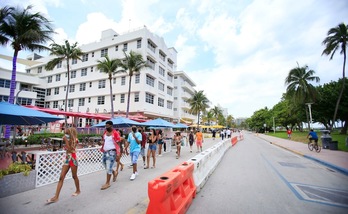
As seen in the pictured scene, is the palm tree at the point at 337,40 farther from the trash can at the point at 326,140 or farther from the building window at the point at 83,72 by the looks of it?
the building window at the point at 83,72

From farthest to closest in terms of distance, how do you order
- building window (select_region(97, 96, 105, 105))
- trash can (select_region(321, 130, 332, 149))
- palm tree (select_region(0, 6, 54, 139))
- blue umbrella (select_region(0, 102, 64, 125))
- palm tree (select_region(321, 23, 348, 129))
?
building window (select_region(97, 96, 105, 105)), palm tree (select_region(321, 23, 348, 129)), trash can (select_region(321, 130, 332, 149)), palm tree (select_region(0, 6, 54, 139)), blue umbrella (select_region(0, 102, 64, 125))

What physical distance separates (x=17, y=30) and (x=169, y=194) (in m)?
18.3

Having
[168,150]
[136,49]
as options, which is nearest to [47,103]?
[136,49]

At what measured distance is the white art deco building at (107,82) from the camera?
2811cm

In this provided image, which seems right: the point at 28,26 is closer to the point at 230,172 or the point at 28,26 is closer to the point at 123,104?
the point at 123,104

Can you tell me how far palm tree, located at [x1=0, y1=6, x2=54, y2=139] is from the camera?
525 inches

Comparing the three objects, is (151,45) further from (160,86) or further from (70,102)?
(70,102)

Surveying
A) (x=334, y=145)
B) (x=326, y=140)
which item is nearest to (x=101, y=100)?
(x=326, y=140)

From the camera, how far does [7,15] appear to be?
13453mm

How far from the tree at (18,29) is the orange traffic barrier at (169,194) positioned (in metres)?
15.9

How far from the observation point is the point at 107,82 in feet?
98.7

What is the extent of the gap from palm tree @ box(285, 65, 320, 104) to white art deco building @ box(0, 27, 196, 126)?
25.1m

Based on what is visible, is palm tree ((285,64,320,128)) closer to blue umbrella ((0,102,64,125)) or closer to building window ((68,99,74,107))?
blue umbrella ((0,102,64,125))

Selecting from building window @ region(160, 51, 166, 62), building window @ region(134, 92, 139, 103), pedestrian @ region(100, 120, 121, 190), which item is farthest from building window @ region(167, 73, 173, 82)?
pedestrian @ region(100, 120, 121, 190)
